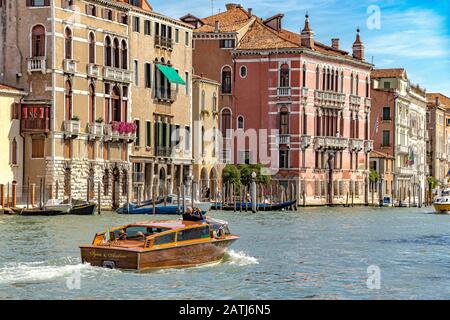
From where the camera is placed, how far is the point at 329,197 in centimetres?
5588

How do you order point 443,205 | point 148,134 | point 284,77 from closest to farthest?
1. point 148,134
2. point 443,205
3. point 284,77

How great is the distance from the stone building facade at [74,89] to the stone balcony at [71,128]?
0.03m

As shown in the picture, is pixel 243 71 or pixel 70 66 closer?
pixel 70 66

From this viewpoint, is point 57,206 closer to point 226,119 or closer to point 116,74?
point 116,74

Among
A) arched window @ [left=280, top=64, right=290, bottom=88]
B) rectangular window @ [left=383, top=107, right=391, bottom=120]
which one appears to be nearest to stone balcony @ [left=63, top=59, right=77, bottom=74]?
arched window @ [left=280, top=64, right=290, bottom=88]

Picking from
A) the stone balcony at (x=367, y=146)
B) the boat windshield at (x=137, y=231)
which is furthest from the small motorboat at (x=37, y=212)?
the stone balcony at (x=367, y=146)

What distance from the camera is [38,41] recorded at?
38.3 metres

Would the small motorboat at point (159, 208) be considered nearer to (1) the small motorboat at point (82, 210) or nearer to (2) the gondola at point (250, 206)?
(1) the small motorboat at point (82, 210)

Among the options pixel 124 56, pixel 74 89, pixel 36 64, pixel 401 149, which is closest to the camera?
pixel 36 64

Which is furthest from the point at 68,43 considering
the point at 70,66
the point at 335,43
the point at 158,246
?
the point at 335,43

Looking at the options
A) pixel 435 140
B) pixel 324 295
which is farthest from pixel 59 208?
pixel 435 140

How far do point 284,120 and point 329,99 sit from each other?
10.7 ft

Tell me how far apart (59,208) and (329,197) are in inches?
903
